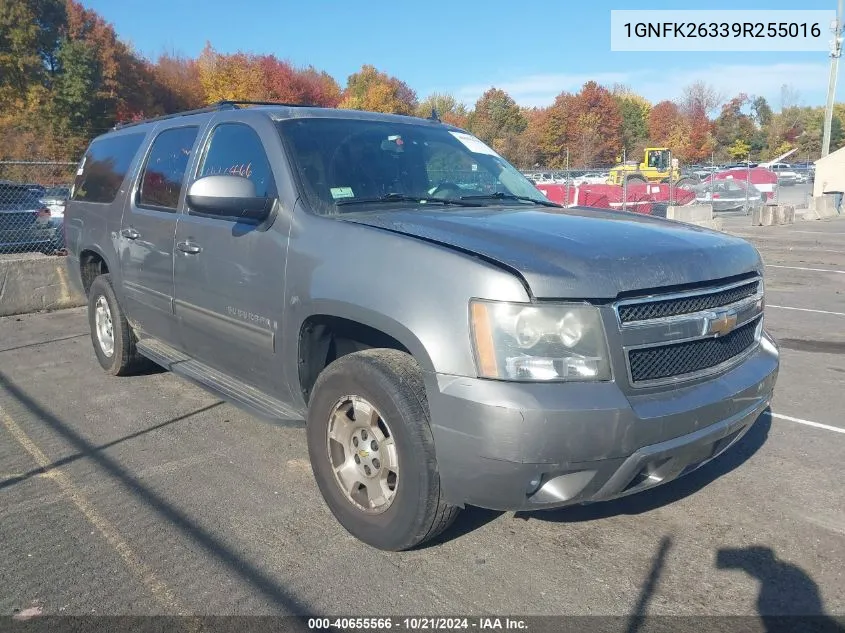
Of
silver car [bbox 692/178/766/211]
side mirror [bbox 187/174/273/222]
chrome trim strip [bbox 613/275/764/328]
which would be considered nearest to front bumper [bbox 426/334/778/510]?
chrome trim strip [bbox 613/275/764/328]

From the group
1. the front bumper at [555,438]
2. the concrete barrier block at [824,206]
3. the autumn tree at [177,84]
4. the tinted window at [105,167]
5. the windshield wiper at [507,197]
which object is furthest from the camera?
the autumn tree at [177,84]

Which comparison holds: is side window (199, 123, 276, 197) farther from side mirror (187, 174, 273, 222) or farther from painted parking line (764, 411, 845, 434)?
painted parking line (764, 411, 845, 434)

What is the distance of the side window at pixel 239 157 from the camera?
3770mm

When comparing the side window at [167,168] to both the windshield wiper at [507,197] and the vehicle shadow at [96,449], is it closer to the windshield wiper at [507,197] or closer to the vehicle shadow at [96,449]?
the vehicle shadow at [96,449]

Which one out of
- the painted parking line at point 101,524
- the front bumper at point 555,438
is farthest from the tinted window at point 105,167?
the front bumper at point 555,438

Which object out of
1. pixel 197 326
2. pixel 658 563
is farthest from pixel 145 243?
pixel 658 563

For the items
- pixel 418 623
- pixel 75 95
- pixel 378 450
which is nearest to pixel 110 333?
pixel 378 450

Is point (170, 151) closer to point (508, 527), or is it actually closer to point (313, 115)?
point (313, 115)

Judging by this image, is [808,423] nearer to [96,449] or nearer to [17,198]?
[96,449]

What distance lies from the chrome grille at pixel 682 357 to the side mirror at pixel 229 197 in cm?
196

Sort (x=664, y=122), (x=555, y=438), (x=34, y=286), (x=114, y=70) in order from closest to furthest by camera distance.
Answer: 1. (x=555, y=438)
2. (x=34, y=286)
3. (x=114, y=70)
4. (x=664, y=122)

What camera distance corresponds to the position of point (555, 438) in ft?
8.34

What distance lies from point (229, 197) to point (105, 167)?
2.97 metres

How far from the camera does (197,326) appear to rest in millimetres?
4254
